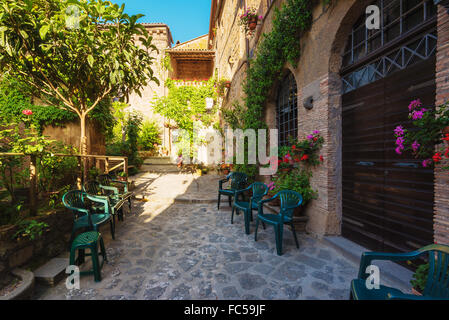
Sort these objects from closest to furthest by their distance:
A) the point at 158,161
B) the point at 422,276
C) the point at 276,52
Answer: the point at 422,276, the point at 276,52, the point at 158,161

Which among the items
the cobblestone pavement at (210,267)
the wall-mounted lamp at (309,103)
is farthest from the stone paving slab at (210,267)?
the wall-mounted lamp at (309,103)

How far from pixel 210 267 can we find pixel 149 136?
14.6 m

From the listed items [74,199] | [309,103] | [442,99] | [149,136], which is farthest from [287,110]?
[149,136]

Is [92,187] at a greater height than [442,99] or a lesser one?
lesser

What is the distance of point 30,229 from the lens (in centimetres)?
246

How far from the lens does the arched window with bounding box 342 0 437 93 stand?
214 centimetres

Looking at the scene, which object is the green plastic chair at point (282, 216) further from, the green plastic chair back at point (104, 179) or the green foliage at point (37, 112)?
the green foliage at point (37, 112)

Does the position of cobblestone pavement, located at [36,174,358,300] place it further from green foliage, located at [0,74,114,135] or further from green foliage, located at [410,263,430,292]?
green foliage, located at [0,74,114,135]

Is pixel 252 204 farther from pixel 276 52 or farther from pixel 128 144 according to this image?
pixel 128 144

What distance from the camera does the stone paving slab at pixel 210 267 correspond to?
2.16 meters

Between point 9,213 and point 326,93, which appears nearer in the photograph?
point 9,213

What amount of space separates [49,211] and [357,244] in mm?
5029

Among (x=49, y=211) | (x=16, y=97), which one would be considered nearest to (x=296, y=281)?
(x=49, y=211)

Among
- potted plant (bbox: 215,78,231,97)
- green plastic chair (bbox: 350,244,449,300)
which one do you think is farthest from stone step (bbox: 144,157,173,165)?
green plastic chair (bbox: 350,244,449,300)
